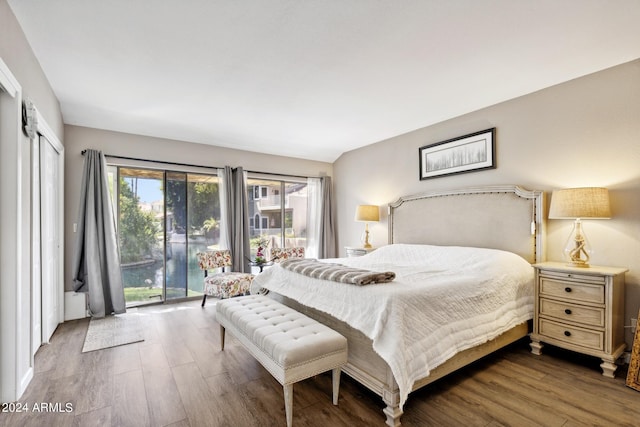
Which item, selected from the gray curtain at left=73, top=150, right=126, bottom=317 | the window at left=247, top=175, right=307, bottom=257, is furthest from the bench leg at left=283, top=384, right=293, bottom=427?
the window at left=247, top=175, right=307, bottom=257

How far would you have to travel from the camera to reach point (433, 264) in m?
3.39

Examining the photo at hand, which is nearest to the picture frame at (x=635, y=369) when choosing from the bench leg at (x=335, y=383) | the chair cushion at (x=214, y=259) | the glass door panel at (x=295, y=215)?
the bench leg at (x=335, y=383)

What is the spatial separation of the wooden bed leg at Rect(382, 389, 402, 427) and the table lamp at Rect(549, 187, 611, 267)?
2111mm

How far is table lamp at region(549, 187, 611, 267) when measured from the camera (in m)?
2.57

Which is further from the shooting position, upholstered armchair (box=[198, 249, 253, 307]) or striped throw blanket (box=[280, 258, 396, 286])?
upholstered armchair (box=[198, 249, 253, 307])

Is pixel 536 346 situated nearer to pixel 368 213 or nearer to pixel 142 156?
pixel 368 213

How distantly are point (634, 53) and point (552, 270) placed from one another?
73.4 inches

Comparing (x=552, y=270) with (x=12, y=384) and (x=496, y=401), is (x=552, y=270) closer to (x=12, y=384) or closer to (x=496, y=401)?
(x=496, y=401)

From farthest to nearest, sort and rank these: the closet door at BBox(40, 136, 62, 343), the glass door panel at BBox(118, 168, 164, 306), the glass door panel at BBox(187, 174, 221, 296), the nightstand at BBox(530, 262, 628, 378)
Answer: the glass door panel at BBox(187, 174, 221, 296) → the glass door panel at BBox(118, 168, 164, 306) → the closet door at BBox(40, 136, 62, 343) → the nightstand at BBox(530, 262, 628, 378)

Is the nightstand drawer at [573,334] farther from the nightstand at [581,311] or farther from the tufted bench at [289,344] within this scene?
the tufted bench at [289,344]

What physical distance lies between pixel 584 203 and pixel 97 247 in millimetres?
5109

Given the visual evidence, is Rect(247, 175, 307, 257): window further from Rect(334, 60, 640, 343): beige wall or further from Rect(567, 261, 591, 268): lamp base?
Rect(567, 261, 591, 268): lamp base

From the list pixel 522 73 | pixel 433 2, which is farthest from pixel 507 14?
pixel 522 73

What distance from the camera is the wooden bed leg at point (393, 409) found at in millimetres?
1815
